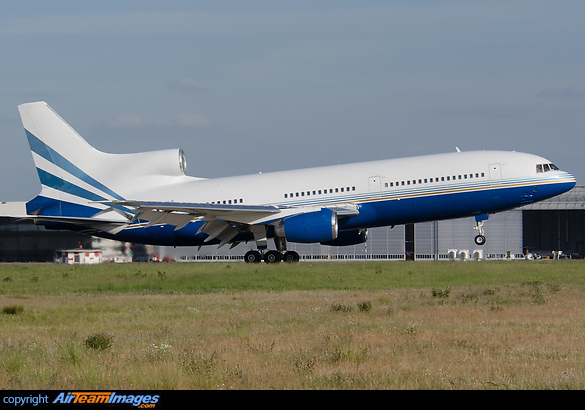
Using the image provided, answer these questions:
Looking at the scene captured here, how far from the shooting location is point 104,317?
1777cm

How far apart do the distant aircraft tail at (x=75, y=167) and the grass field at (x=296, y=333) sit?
1123cm

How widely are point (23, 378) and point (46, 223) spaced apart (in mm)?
30031

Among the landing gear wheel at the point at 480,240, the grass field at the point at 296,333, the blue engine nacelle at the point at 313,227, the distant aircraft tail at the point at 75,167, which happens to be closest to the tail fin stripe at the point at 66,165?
the distant aircraft tail at the point at 75,167

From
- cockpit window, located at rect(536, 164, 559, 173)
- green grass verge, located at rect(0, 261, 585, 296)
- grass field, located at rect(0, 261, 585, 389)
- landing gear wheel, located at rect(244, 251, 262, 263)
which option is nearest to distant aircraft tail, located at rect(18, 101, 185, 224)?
landing gear wheel, located at rect(244, 251, 262, 263)

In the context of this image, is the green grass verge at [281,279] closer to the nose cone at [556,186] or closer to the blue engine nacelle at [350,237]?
the nose cone at [556,186]

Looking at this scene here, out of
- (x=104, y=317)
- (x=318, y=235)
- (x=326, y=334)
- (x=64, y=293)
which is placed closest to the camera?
(x=326, y=334)

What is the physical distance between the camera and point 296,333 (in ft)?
47.1

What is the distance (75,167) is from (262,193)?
35.8 ft

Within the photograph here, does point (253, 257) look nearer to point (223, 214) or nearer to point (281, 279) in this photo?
point (223, 214)

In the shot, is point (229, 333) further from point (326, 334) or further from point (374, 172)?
point (374, 172)

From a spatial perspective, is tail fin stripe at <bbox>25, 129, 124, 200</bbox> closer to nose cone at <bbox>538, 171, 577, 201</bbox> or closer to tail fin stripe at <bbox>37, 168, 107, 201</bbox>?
tail fin stripe at <bbox>37, 168, 107, 201</bbox>

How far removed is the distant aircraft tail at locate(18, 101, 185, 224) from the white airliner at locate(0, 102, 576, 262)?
6 cm

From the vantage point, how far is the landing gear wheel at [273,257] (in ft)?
120
